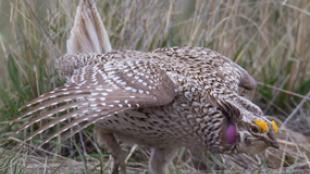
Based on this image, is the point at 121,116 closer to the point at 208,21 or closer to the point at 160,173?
the point at 160,173

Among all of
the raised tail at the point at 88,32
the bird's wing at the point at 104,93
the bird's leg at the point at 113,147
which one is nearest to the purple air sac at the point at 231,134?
Answer: the bird's wing at the point at 104,93

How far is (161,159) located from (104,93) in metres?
0.95

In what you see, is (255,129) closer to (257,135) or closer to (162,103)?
(257,135)

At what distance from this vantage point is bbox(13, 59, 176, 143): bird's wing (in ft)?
16.6

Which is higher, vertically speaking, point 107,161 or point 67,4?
point 67,4

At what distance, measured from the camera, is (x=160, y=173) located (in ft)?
19.9

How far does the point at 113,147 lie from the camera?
5996mm

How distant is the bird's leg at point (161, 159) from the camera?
6.05 meters

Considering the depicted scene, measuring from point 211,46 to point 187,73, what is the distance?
133cm

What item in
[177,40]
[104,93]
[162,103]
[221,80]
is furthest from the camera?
[177,40]

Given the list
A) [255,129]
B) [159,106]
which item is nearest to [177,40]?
[159,106]

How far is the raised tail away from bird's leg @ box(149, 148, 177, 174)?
34.2 inches

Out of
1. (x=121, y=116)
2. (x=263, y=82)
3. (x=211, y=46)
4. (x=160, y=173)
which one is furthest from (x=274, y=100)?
(x=121, y=116)

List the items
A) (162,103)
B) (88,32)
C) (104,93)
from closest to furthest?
(104,93) → (162,103) → (88,32)
